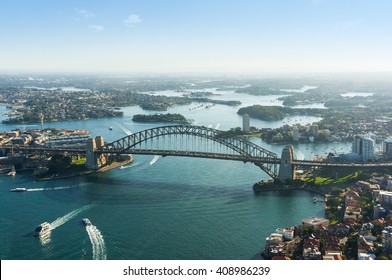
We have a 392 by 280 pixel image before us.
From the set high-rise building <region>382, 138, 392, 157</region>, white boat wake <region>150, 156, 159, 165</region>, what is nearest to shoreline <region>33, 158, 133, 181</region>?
white boat wake <region>150, 156, 159, 165</region>

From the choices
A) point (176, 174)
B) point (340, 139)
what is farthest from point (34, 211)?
point (340, 139)

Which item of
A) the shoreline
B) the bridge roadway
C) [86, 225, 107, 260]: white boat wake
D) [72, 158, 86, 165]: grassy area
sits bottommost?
[86, 225, 107, 260]: white boat wake

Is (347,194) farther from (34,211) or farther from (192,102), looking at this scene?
(192,102)

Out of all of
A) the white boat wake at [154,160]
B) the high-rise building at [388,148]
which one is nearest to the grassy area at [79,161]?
the white boat wake at [154,160]

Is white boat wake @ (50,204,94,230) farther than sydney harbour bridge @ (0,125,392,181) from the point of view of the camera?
No

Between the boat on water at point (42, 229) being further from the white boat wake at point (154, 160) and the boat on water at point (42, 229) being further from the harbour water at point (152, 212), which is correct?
the white boat wake at point (154, 160)

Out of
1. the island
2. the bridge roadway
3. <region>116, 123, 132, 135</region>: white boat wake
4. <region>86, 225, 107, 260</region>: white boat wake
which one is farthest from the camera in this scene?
the island

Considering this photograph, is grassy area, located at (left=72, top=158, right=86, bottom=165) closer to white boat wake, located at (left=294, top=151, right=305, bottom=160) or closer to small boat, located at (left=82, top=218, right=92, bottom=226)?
small boat, located at (left=82, top=218, right=92, bottom=226)
